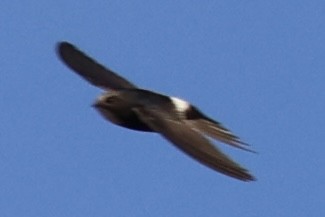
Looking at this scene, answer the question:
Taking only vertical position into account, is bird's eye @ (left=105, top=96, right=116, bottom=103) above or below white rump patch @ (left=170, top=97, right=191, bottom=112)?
below

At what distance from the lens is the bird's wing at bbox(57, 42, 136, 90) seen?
19.7 ft

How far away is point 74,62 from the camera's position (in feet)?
20.3

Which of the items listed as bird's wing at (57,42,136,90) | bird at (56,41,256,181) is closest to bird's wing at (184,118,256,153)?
bird at (56,41,256,181)

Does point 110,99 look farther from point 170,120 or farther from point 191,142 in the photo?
point 191,142

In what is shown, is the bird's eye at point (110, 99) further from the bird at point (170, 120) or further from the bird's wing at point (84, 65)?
A: the bird's wing at point (84, 65)

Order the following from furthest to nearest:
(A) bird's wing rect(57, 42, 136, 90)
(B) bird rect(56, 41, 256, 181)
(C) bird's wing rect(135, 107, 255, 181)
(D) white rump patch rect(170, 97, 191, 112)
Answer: (A) bird's wing rect(57, 42, 136, 90)
(D) white rump patch rect(170, 97, 191, 112)
(B) bird rect(56, 41, 256, 181)
(C) bird's wing rect(135, 107, 255, 181)

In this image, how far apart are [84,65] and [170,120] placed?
123 centimetres

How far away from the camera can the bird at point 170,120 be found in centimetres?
457

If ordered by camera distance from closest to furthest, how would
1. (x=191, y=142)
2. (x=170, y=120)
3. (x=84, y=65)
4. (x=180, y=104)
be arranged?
(x=191, y=142) → (x=170, y=120) → (x=180, y=104) → (x=84, y=65)

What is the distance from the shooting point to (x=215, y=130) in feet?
17.0

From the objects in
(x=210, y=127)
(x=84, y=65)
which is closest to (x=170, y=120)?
(x=210, y=127)

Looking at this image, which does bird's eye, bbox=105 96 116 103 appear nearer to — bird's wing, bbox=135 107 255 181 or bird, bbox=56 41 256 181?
bird, bbox=56 41 256 181

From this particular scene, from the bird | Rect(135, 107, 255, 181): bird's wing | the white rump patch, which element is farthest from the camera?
the white rump patch

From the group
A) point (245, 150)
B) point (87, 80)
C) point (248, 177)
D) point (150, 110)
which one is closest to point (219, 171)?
point (248, 177)
